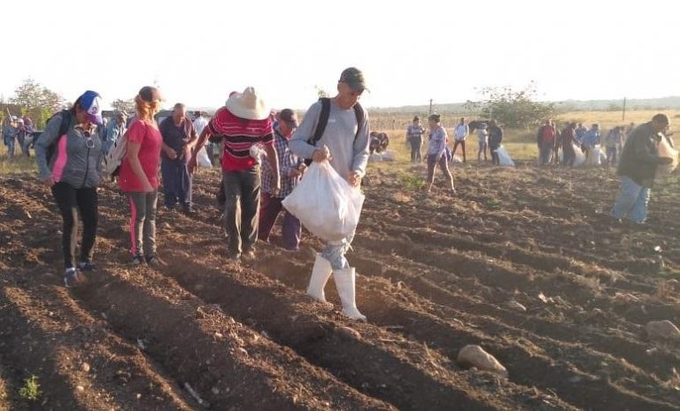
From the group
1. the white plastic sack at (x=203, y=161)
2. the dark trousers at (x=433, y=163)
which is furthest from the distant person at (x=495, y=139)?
the dark trousers at (x=433, y=163)

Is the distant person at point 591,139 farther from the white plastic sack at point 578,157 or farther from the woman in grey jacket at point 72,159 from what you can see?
the woman in grey jacket at point 72,159

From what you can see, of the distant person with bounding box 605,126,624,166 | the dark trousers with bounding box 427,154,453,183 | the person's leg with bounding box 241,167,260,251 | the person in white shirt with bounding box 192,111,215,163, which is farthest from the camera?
the distant person with bounding box 605,126,624,166

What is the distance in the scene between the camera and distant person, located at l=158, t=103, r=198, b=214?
9102mm

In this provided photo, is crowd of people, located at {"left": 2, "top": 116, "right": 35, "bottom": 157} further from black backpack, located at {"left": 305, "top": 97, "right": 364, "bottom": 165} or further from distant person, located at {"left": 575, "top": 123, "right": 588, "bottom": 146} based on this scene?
distant person, located at {"left": 575, "top": 123, "right": 588, "bottom": 146}

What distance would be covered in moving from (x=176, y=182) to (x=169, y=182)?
0.11 metres

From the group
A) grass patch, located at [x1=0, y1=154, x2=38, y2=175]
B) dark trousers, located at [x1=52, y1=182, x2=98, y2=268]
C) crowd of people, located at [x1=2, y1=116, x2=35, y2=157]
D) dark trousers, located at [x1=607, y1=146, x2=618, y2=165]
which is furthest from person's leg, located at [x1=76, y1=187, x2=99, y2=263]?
dark trousers, located at [x1=607, y1=146, x2=618, y2=165]

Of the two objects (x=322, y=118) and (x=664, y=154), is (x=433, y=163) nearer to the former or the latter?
(x=664, y=154)

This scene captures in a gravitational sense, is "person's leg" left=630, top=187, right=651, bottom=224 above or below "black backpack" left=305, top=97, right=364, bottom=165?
below

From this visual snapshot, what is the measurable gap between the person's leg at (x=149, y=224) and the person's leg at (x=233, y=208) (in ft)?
2.15

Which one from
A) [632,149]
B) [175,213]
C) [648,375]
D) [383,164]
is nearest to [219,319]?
[648,375]

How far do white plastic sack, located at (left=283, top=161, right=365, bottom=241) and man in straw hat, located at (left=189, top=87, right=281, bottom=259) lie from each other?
1.47 meters

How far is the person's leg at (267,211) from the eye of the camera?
7.14 m

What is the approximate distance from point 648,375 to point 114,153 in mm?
4483

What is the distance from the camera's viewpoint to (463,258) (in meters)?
6.88
